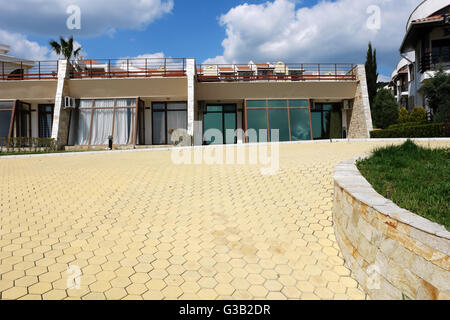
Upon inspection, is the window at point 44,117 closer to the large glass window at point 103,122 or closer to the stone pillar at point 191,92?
the large glass window at point 103,122

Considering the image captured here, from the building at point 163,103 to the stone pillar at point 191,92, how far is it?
7cm

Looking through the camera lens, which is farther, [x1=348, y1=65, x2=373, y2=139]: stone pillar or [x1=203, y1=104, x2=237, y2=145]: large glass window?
[x1=203, y1=104, x2=237, y2=145]: large glass window

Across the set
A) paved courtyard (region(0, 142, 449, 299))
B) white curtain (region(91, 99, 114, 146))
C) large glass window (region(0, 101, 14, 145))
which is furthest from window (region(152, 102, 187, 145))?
paved courtyard (region(0, 142, 449, 299))

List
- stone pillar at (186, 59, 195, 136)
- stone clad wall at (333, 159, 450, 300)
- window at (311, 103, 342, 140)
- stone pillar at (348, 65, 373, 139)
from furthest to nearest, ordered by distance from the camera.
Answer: window at (311, 103, 342, 140) < stone pillar at (348, 65, 373, 139) < stone pillar at (186, 59, 195, 136) < stone clad wall at (333, 159, 450, 300)

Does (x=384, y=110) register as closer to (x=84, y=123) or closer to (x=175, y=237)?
(x=84, y=123)

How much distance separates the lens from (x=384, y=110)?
83.3ft

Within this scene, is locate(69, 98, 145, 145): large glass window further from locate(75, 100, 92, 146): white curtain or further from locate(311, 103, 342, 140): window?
locate(311, 103, 342, 140): window

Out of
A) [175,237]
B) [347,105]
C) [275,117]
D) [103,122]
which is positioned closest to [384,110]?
[347,105]

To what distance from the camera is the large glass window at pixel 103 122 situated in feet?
64.0

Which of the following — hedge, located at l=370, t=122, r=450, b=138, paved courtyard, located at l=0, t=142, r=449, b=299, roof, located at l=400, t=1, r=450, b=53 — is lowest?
paved courtyard, located at l=0, t=142, r=449, b=299

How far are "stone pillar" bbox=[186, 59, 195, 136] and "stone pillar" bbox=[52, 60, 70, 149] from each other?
855 cm

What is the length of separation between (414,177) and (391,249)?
260 cm

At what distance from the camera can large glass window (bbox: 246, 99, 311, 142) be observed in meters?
20.1
